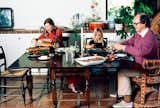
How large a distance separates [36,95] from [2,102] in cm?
51

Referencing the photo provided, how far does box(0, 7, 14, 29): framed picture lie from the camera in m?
5.98

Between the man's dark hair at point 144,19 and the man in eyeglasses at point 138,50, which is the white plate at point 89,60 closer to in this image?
the man in eyeglasses at point 138,50

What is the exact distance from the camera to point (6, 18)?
19.7ft

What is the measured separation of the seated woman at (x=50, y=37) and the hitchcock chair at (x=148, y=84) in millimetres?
1310

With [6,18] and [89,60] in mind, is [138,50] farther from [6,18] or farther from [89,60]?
[6,18]

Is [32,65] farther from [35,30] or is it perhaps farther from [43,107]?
[35,30]

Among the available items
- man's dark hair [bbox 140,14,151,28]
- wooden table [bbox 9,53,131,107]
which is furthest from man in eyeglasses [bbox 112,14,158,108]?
wooden table [bbox 9,53,131,107]

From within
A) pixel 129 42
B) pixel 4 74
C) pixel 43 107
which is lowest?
pixel 43 107

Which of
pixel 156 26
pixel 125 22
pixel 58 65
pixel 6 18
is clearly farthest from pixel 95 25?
pixel 58 65

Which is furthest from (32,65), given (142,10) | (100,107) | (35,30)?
(142,10)

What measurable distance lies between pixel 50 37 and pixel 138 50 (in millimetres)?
1623

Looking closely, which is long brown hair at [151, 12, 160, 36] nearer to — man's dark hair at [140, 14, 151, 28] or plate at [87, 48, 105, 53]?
plate at [87, 48, 105, 53]

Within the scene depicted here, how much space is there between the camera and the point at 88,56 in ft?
13.8

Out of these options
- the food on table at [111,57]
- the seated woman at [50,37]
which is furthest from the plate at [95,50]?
the seated woman at [50,37]
